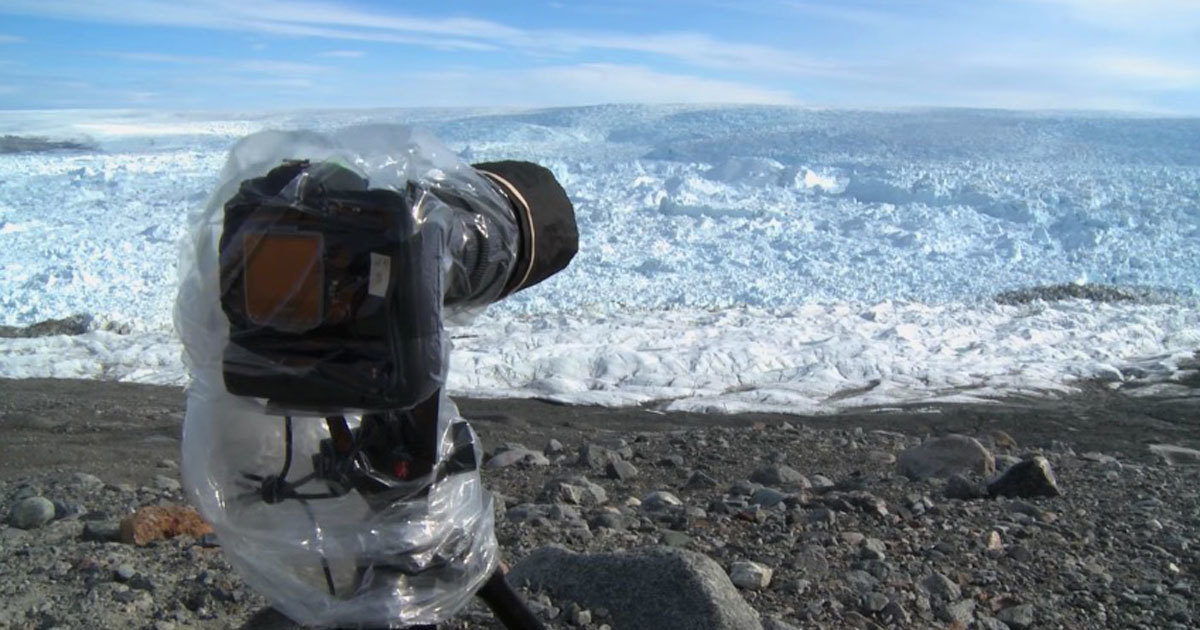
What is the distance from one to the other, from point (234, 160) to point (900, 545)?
266cm

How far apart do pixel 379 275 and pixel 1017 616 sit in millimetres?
2358

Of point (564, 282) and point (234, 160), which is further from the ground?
point (234, 160)

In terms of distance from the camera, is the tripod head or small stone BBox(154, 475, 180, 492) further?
small stone BBox(154, 475, 180, 492)

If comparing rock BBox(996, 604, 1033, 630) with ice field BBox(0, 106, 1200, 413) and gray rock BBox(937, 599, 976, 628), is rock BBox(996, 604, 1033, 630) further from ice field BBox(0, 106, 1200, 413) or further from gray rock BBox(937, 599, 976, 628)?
ice field BBox(0, 106, 1200, 413)

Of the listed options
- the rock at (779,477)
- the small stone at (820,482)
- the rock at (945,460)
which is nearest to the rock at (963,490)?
the rock at (945,460)

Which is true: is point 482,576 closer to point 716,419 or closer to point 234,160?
point 234,160

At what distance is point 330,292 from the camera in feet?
4.51

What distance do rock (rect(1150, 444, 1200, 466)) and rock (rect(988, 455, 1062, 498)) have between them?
173 cm

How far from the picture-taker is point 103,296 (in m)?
11.2

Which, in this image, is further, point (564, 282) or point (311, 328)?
point (564, 282)

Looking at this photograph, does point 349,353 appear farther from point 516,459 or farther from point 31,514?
point 516,459

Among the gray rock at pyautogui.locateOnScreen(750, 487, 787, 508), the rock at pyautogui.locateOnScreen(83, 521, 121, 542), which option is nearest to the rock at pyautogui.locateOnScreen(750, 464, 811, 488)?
the gray rock at pyautogui.locateOnScreen(750, 487, 787, 508)

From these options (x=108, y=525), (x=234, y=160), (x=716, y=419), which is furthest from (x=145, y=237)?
(x=234, y=160)

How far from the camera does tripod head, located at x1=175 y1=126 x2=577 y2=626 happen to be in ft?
4.56
